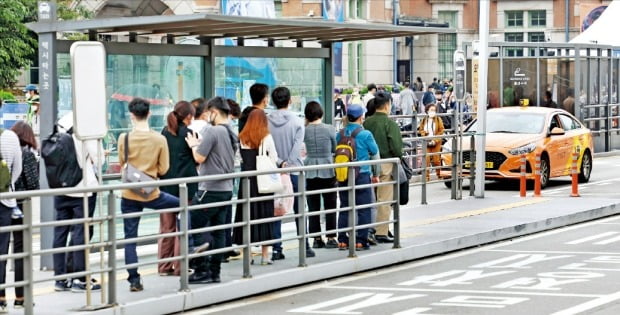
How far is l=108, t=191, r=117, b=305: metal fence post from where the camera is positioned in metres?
11.1

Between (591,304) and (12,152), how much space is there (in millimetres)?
5183

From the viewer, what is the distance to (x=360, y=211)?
15.3 metres

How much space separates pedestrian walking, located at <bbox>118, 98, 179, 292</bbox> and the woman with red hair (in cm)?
141

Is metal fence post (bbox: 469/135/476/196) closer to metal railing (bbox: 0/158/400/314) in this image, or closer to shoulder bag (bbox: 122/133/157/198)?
metal railing (bbox: 0/158/400/314)

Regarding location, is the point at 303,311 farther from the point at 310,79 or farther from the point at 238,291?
the point at 310,79

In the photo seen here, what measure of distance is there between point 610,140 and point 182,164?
26437 mm

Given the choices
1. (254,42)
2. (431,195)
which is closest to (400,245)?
(254,42)

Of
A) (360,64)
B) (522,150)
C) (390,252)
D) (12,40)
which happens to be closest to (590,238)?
(390,252)

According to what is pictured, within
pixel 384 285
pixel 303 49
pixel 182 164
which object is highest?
pixel 303 49

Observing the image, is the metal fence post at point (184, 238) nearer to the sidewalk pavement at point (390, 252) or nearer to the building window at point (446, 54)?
the sidewalk pavement at point (390, 252)

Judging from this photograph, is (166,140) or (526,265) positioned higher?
(166,140)

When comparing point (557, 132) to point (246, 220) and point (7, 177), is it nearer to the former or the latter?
point (246, 220)

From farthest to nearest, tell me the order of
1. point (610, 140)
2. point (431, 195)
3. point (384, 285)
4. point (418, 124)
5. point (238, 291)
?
point (610, 140)
point (418, 124)
point (431, 195)
point (384, 285)
point (238, 291)

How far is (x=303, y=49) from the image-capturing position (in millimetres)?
18344
